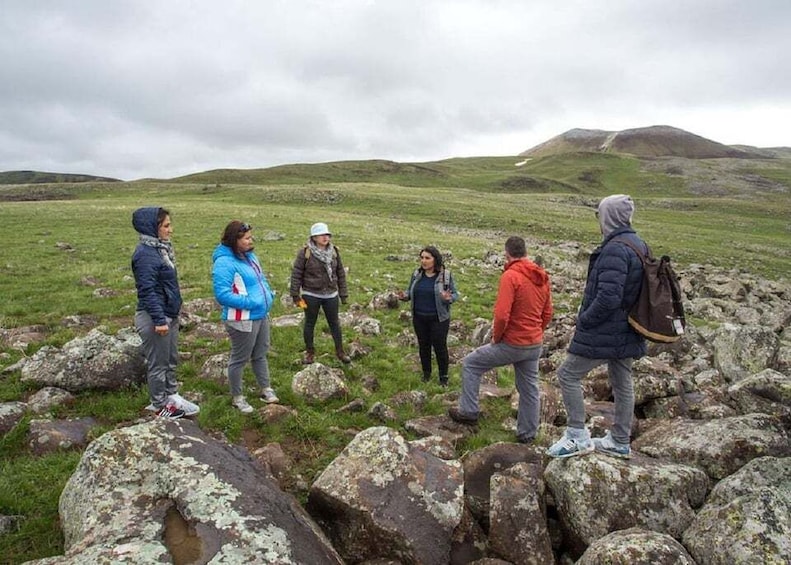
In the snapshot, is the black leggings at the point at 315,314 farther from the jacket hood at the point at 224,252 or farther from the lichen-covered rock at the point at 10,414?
the lichen-covered rock at the point at 10,414

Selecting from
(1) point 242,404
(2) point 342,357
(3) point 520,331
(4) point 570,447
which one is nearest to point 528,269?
(3) point 520,331

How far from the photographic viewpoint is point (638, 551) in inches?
181

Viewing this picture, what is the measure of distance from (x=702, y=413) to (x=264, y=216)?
41.8 metres

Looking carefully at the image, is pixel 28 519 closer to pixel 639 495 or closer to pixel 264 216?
pixel 639 495

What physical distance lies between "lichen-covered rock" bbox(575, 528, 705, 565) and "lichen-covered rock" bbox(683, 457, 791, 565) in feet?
1.16

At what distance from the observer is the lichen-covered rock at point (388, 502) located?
18.1 feet

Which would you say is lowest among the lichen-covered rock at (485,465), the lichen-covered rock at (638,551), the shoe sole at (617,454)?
the lichen-covered rock at (485,465)

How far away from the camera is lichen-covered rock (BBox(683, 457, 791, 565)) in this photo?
180 inches

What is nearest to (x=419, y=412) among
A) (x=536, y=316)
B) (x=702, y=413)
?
(x=536, y=316)

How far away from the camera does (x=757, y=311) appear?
67.4 ft

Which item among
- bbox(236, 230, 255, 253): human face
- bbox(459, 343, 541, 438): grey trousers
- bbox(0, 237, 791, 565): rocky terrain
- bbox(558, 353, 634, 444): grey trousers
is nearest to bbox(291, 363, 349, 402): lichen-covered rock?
bbox(0, 237, 791, 565): rocky terrain

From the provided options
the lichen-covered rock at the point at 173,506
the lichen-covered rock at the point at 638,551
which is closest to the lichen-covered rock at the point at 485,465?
the lichen-covered rock at the point at 638,551

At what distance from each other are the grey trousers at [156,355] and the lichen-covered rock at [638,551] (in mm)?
7353

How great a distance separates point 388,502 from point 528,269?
453 cm
